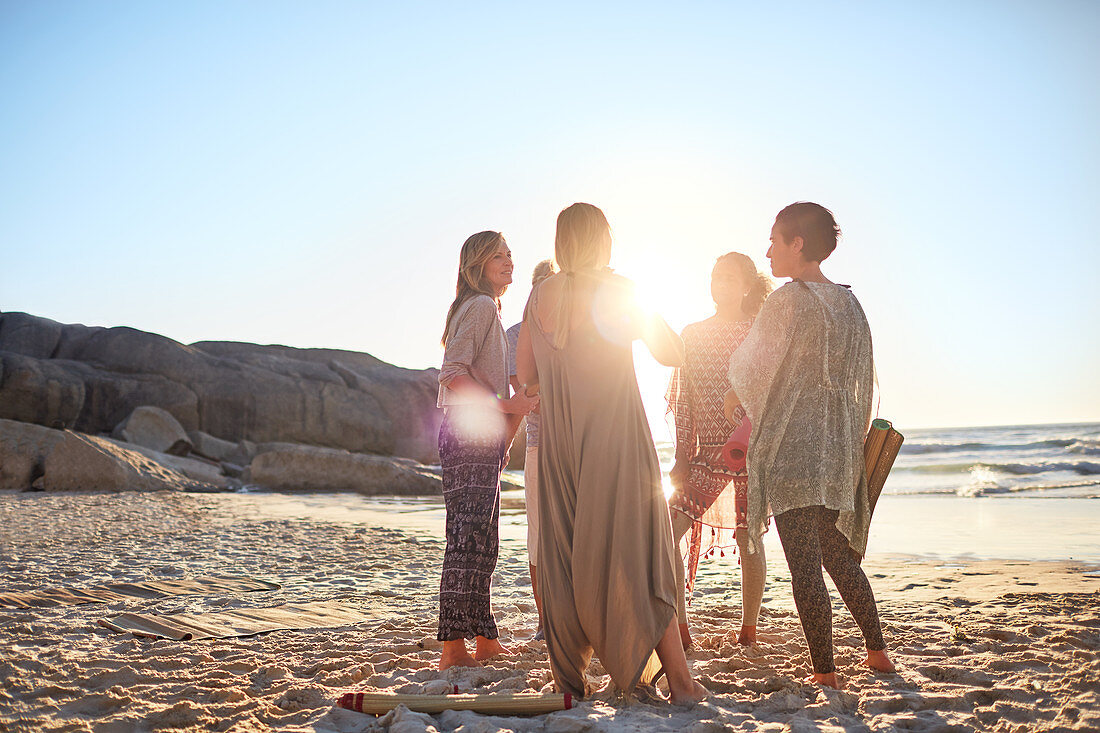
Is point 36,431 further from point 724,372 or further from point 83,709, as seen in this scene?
point 724,372

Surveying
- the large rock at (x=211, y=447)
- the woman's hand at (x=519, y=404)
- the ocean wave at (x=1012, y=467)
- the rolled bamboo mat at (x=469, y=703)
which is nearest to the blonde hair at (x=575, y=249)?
the woman's hand at (x=519, y=404)

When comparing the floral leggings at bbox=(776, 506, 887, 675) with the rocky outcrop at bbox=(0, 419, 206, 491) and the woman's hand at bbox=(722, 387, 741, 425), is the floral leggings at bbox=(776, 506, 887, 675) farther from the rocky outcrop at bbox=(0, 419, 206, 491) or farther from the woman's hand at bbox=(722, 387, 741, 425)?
the rocky outcrop at bbox=(0, 419, 206, 491)

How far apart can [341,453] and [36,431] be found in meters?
5.11

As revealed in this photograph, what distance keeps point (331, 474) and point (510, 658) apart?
12607 millimetres

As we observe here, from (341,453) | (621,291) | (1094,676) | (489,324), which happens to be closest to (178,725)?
(489,324)

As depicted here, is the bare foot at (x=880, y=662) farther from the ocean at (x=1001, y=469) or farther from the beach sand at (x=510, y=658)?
the ocean at (x=1001, y=469)

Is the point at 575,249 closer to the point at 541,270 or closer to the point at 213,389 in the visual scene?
the point at 541,270

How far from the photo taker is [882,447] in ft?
10.7

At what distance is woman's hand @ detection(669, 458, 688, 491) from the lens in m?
3.89

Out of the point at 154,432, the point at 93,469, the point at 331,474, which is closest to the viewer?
the point at 93,469

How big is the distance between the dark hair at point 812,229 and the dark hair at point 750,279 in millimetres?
729

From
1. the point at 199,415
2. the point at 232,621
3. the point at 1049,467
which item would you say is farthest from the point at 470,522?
the point at 1049,467

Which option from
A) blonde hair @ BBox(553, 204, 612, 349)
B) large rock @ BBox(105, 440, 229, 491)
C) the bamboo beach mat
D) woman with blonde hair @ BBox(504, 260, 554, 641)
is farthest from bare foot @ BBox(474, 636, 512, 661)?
large rock @ BBox(105, 440, 229, 491)

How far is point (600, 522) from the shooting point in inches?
114
